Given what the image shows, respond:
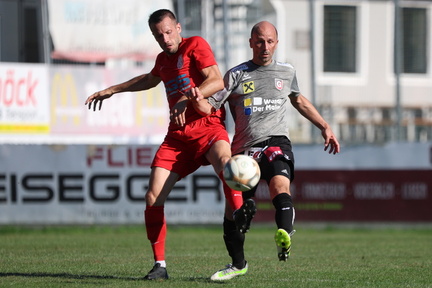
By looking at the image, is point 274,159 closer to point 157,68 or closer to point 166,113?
point 157,68

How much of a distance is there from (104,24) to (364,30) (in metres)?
9.20

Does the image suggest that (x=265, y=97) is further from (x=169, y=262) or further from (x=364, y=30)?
(x=364, y=30)

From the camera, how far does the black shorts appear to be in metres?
7.43

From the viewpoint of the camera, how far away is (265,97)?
760cm

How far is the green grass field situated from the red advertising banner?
40cm

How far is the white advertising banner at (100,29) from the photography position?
18.4 metres

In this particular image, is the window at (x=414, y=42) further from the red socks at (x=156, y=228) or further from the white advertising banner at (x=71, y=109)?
the red socks at (x=156, y=228)

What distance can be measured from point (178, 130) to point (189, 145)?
0.17 m

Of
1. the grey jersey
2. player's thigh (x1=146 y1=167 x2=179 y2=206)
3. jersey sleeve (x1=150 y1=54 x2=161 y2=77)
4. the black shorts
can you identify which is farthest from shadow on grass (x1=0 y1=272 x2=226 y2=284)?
jersey sleeve (x1=150 y1=54 x2=161 y2=77)

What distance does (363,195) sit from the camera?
1593 centimetres

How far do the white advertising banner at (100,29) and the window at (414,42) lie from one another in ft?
24.4

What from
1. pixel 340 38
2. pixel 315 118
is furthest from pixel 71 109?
pixel 315 118

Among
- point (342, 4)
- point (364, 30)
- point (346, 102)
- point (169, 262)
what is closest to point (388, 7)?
point (364, 30)

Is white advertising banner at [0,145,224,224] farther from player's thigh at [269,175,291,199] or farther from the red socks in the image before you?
player's thigh at [269,175,291,199]
